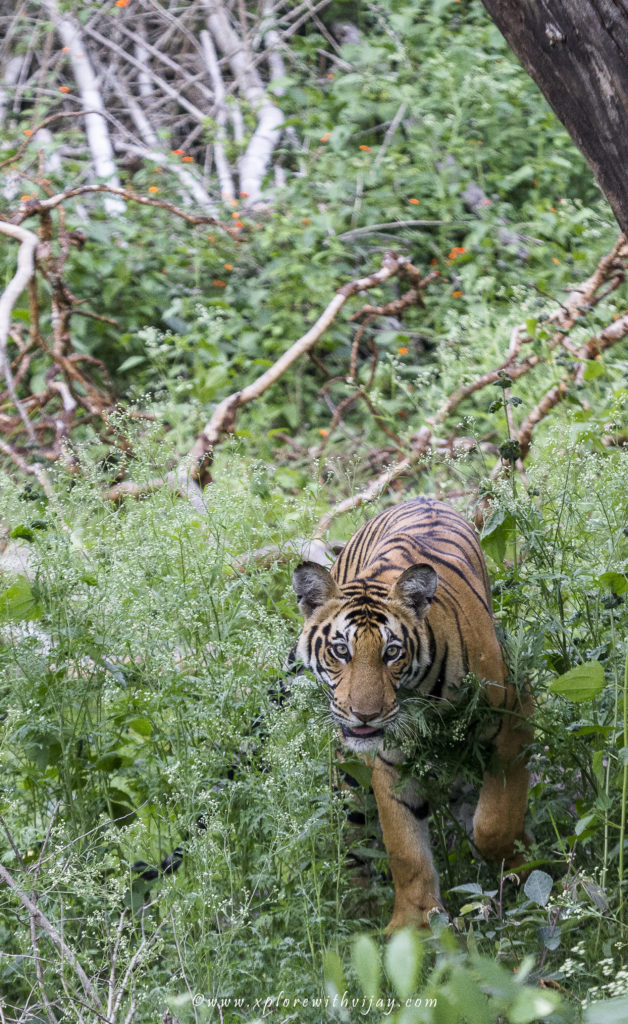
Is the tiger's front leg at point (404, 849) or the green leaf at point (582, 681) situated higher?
the green leaf at point (582, 681)

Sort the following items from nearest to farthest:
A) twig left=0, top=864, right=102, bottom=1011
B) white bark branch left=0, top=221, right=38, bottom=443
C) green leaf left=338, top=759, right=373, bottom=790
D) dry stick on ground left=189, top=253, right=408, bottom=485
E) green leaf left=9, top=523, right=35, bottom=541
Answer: twig left=0, top=864, right=102, bottom=1011 → green leaf left=338, top=759, right=373, bottom=790 → green leaf left=9, top=523, right=35, bottom=541 → dry stick on ground left=189, top=253, right=408, bottom=485 → white bark branch left=0, top=221, right=38, bottom=443

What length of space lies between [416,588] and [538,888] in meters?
0.78

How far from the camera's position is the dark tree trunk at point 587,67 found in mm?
2014

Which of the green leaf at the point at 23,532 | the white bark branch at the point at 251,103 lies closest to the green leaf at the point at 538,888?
the green leaf at the point at 23,532

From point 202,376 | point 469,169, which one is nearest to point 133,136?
point 469,169

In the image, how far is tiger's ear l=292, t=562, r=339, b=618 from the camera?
2586mm

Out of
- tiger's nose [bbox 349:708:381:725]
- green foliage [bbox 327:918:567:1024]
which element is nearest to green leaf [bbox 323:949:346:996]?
green foliage [bbox 327:918:567:1024]

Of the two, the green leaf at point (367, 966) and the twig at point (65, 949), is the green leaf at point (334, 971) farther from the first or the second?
the twig at point (65, 949)

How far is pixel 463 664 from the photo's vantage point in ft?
8.69

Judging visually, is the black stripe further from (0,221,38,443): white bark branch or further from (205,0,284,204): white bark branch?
(205,0,284,204): white bark branch

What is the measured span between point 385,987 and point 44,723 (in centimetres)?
109

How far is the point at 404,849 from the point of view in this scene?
2686 mm

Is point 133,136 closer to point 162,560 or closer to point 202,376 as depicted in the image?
point 202,376

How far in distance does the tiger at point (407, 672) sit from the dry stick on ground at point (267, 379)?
1.88 metres
